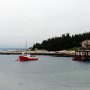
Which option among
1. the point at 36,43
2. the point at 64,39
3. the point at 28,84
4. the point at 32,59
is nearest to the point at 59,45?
the point at 64,39

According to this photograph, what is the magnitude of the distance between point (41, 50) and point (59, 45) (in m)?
10.9

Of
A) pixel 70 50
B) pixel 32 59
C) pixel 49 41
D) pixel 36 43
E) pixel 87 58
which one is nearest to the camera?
pixel 87 58

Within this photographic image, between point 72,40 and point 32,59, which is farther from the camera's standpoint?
point 72,40

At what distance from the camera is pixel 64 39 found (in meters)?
145

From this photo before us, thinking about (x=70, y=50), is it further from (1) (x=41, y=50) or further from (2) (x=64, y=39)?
(1) (x=41, y=50)

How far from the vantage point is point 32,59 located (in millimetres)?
105812

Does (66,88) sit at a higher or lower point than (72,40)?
lower

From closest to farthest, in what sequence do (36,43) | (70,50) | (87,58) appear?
(87,58) → (70,50) → (36,43)

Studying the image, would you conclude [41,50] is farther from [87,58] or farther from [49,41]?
[87,58]

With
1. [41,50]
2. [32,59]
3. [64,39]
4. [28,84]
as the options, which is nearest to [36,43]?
[41,50]

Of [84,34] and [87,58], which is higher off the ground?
[84,34]

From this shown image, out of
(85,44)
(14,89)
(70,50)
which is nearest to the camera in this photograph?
(14,89)

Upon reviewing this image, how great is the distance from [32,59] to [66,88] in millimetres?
67752

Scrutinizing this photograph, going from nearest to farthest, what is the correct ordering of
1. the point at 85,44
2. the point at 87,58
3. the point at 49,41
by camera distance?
the point at 87,58, the point at 85,44, the point at 49,41
